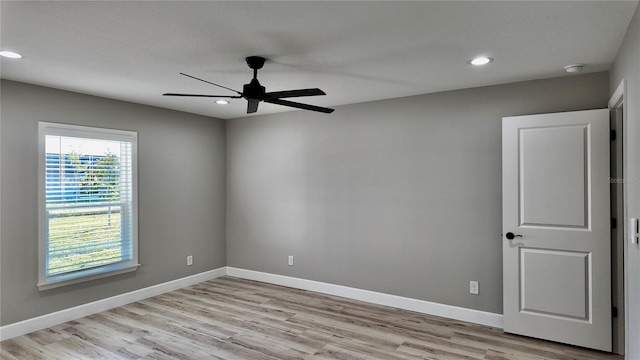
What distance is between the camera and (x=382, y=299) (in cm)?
426

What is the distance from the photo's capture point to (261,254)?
17.3 feet

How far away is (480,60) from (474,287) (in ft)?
7.28

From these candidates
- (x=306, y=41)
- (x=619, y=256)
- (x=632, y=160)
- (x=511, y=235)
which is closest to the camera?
(x=632, y=160)

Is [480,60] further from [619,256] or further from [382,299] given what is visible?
[382,299]

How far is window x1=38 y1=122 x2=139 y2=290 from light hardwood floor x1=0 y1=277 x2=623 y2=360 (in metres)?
0.55

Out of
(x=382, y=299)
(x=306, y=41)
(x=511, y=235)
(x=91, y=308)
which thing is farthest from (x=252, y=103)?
(x=91, y=308)

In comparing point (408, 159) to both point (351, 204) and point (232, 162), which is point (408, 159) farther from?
point (232, 162)

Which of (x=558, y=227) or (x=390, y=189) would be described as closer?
(x=558, y=227)

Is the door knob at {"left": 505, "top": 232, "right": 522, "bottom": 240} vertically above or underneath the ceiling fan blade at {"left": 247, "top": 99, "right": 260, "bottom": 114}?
underneath

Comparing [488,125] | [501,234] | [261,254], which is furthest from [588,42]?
[261,254]

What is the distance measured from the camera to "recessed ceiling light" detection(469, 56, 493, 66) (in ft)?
9.34

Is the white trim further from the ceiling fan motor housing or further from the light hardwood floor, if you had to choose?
the ceiling fan motor housing

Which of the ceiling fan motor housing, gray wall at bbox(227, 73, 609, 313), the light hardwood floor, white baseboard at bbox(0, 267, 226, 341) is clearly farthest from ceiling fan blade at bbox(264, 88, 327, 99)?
white baseboard at bbox(0, 267, 226, 341)

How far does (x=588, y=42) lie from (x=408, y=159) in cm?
194
